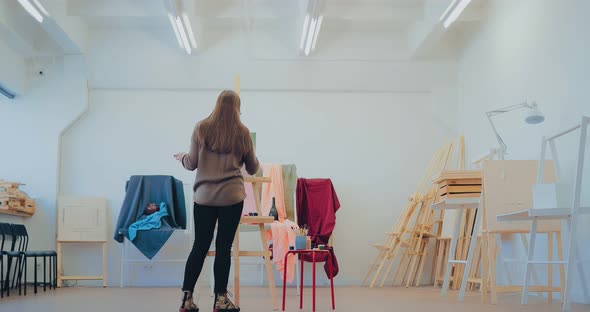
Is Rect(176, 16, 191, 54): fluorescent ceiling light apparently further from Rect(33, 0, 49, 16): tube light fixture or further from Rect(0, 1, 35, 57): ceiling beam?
Rect(0, 1, 35, 57): ceiling beam

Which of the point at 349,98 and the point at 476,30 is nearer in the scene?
the point at 476,30

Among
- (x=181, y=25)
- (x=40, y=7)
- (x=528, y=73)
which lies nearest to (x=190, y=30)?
(x=181, y=25)

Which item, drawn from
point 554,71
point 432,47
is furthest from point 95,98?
point 554,71

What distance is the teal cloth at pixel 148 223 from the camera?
716 centimetres

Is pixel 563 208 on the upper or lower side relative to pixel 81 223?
upper

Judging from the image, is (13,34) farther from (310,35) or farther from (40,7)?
(310,35)

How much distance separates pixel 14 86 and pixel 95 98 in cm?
96

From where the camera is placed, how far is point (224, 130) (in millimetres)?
3797

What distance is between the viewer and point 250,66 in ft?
26.9

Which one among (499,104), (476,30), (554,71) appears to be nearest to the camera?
(554,71)

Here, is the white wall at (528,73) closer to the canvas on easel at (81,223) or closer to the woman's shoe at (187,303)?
the woman's shoe at (187,303)

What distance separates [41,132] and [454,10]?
5.17m

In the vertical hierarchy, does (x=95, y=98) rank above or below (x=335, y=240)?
above

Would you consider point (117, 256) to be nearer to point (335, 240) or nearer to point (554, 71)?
point (335, 240)
